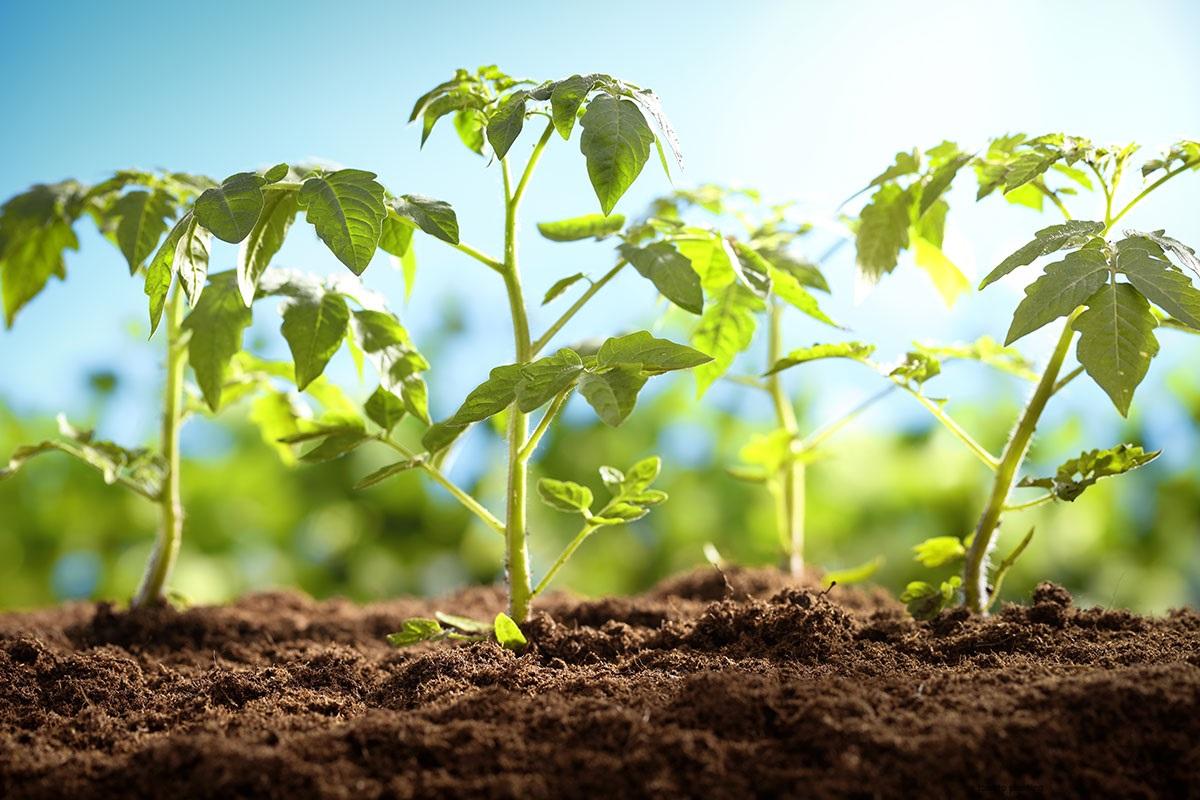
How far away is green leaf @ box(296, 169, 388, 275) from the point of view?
1231 mm

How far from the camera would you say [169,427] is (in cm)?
192

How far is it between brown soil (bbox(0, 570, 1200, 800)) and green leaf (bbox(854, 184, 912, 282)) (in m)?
0.53

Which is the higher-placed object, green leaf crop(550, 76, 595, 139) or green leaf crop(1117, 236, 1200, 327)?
green leaf crop(550, 76, 595, 139)

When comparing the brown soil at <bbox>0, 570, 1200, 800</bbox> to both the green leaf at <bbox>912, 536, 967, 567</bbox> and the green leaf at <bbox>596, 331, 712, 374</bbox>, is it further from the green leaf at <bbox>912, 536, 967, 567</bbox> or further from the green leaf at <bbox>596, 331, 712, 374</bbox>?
the green leaf at <bbox>596, 331, 712, 374</bbox>

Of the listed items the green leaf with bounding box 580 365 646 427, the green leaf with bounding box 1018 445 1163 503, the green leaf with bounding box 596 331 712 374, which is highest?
the green leaf with bounding box 596 331 712 374

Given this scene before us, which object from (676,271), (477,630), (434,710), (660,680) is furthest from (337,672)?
(676,271)

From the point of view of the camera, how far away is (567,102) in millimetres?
1259

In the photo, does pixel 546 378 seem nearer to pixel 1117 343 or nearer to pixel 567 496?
pixel 567 496

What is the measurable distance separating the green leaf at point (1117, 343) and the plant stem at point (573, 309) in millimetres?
602

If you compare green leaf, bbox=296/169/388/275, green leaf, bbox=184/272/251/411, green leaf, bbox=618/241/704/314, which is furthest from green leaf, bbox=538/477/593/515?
green leaf, bbox=184/272/251/411

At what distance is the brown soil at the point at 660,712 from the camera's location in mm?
963

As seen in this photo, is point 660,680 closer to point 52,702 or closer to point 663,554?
point 52,702

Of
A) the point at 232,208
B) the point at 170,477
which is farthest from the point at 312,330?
the point at 170,477

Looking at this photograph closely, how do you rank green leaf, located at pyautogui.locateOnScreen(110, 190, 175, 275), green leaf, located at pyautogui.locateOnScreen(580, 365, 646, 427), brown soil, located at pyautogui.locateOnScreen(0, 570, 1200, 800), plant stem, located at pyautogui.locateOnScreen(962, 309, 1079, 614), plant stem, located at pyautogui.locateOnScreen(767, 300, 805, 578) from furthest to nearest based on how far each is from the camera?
plant stem, located at pyautogui.locateOnScreen(767, 300, 805, 578), green leaf, located at pyautogui.locateOnScreen(110, 190, 175, 275), plant stem, located at pyautogui.locateOnScreen(962, 309, 1079, 614), green leaf, located at pyautogui.locateOnScreen(580, 365, 646, 427), brown soil, located at pyautogui.locateOnScreen(0, 570, 1200, 800)
